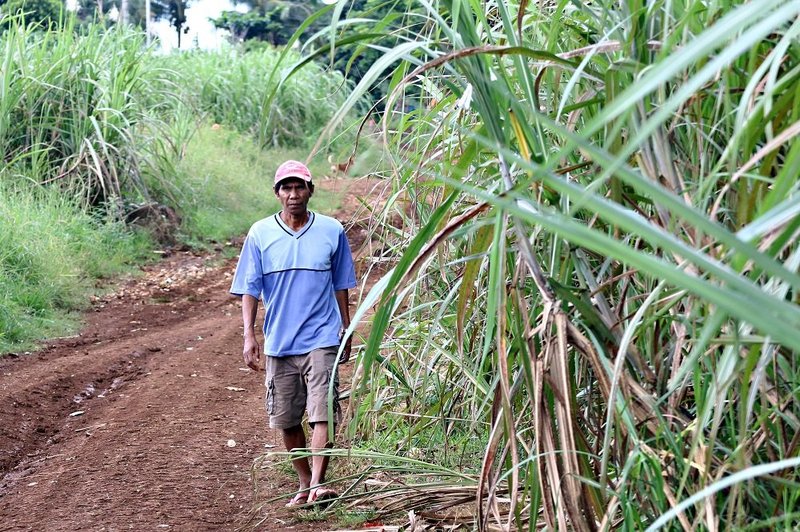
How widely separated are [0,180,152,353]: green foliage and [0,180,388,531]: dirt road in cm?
28

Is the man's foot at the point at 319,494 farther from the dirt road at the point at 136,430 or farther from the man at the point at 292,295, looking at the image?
the man at the point at 292,295

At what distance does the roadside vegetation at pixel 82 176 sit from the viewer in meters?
8.84

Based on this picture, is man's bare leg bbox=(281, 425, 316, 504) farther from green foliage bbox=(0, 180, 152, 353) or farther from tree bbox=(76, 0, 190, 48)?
tree bbox=(76, 0, 190, 48)

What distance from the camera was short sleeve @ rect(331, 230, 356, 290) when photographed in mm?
4719

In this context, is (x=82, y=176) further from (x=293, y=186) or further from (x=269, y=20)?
(x=269, y=20)

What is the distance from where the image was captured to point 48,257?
914 centimetres

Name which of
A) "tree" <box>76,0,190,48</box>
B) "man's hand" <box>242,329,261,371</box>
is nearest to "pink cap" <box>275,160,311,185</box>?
"man's hand" <box>242,329,261,371</box>

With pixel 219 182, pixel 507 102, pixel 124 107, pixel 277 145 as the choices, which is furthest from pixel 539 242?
pixel 277 145

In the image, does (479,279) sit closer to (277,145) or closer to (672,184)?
(672,184)

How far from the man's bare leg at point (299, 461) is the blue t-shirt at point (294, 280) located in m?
0.38

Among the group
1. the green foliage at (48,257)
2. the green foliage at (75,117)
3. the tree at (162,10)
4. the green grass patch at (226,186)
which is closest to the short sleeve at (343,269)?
the green foliage at (48,257)

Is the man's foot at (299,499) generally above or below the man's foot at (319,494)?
below

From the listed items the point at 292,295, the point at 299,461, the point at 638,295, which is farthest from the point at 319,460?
the point at 638,295

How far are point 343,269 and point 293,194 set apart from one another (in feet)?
1.40
